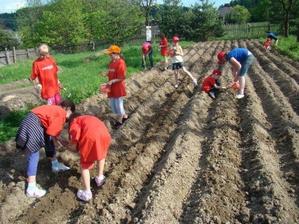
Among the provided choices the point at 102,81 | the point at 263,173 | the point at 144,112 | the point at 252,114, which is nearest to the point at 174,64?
the point at 102,81

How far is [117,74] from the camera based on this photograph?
28.4 feet

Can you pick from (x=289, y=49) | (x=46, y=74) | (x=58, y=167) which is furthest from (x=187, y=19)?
(x=58, y=167)

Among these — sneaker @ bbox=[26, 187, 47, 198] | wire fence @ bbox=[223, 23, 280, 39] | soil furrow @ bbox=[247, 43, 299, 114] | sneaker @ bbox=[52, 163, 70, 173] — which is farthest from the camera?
wire fence @ bbox=[223, 23, 280, 39]

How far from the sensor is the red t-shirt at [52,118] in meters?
5.81

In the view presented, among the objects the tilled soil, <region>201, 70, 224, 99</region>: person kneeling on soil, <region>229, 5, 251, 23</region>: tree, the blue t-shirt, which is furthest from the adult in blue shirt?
<region>229, 5, 251, 23</region>: tree

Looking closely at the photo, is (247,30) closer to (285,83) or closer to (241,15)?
(241,15)

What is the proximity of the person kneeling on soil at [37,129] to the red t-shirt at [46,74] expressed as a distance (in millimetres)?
2154

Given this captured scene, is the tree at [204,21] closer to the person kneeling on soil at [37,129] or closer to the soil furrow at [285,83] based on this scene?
the soil furrow at [285,83]

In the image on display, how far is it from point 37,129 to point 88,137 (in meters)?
0.75

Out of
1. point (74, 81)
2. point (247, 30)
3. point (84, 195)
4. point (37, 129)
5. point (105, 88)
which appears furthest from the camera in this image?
point (247, 30)

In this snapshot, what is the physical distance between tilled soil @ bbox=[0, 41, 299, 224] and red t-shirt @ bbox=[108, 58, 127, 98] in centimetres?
67

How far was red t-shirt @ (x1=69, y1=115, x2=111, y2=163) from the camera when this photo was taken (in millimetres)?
5570

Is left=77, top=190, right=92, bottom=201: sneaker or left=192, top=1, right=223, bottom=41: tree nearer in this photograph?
left=77, top=190, right=92, bottom=201: sneaker

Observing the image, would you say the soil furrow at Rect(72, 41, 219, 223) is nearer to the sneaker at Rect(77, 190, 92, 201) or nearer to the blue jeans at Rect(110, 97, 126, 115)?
the sneaker at Rect(77, 190, 92, 201)
